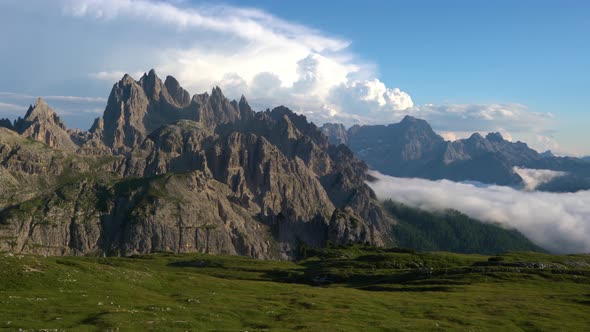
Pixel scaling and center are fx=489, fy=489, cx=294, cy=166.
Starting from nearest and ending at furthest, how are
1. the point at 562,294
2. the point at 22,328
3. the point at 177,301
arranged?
the point at 22,328, the point at 177,301, the point at 562,294

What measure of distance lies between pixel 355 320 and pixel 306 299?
808 inches

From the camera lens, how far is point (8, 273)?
75.0 metres

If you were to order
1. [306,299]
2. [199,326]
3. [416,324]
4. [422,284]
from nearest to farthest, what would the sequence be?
[199,326] < [416,324] < [306,299] < [422,284]

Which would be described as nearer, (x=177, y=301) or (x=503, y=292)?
(x=177, y=301)

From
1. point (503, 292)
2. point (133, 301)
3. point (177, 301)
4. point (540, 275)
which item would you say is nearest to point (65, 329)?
point (133, 301)

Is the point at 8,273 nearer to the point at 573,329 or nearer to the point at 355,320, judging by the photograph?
the point at 355,320

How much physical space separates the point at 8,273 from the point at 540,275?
434 ft

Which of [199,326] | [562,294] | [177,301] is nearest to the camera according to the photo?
[199,326]

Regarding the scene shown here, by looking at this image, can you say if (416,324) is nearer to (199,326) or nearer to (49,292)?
(199,326)

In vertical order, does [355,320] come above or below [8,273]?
below

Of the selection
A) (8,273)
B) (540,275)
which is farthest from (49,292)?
(540,275)

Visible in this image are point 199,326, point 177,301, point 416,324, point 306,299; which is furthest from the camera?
point 306,299

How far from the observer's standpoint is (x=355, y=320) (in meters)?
74.1

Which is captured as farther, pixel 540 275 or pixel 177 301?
pixel 540 275
